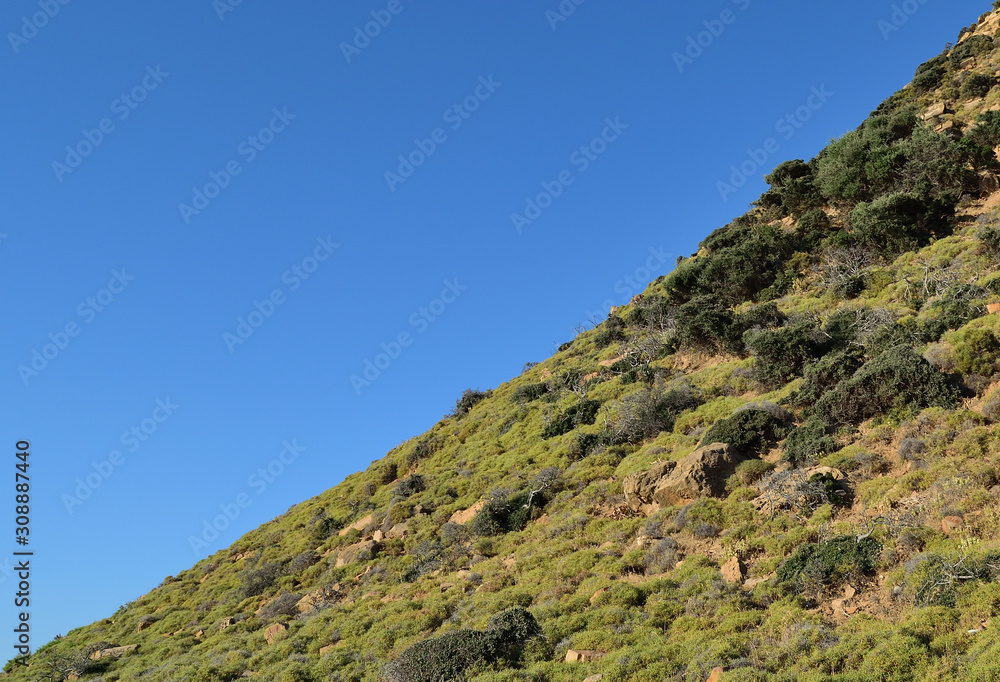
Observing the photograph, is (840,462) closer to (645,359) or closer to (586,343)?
(645,359)

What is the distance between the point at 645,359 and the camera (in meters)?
30.6

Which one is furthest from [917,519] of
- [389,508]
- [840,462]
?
[389,508]

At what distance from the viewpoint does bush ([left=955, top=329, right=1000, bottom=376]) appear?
1552cm

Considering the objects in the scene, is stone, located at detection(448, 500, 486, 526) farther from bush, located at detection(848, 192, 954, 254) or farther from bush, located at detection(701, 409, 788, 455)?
bush, located at detection(848, 192, 954, 254)

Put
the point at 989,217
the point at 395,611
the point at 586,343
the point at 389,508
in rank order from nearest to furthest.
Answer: the point at 395,611
the point at 989,217
the point at 389,508
the point at 586,343

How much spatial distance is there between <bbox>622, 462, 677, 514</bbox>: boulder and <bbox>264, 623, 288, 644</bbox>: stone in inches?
472

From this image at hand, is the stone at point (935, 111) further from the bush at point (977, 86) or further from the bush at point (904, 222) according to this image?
the bush at point (904, 222)

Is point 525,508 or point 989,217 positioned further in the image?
point 989,217

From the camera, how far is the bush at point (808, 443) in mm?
15934

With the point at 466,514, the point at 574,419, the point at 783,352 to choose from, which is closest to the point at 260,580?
the point at 466,514

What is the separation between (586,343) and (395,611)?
26.8 meters

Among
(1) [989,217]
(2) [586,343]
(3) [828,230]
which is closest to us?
(1) [989,217]

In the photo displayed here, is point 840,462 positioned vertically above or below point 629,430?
below

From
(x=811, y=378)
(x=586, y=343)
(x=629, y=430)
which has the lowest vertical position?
(x=811, y=378)
